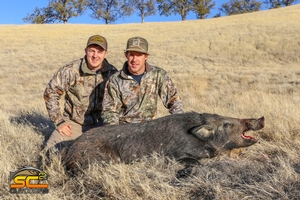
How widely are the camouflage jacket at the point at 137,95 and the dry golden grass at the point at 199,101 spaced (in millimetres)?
1376

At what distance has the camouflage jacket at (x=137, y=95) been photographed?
5723 millimetres

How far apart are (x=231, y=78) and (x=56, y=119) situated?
10.1 meters

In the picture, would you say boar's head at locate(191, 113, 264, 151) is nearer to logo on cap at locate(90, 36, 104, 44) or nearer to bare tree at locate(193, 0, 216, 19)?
logo on cap at locate(90, 36, 104, 44)

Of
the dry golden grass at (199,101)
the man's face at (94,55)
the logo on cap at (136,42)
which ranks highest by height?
the logo on cap at (136,42)

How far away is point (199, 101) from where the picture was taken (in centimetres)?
991

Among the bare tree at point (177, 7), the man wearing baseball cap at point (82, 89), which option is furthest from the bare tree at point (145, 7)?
the man wearing baseball cap at point (82, 89)

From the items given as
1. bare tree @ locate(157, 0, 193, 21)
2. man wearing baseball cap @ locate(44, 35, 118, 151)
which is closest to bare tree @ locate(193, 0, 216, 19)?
bare tree @ locate(157, 0, 193, 21)

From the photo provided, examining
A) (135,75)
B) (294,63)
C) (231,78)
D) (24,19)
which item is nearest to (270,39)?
(294,63)

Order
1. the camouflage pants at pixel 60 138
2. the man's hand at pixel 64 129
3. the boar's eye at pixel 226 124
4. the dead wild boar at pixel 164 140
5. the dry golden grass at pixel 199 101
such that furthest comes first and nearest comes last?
the man's hand at pixel 64 129
the camouflage pants at pixel 60 138
the boar's eye at pixel 226 124
the dead wild boar at pixel 164 140
the dry golden grass at pixel 199 101

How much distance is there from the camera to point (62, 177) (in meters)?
4.20

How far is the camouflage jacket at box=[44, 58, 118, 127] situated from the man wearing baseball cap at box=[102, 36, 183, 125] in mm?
510

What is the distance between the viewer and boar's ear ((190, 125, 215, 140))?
14.6 feet

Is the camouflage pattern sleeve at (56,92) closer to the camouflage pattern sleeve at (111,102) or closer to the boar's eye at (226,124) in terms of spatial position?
the camouflage pattern sleeve at (111,102)

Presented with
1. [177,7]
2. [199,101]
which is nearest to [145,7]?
[177,7]
